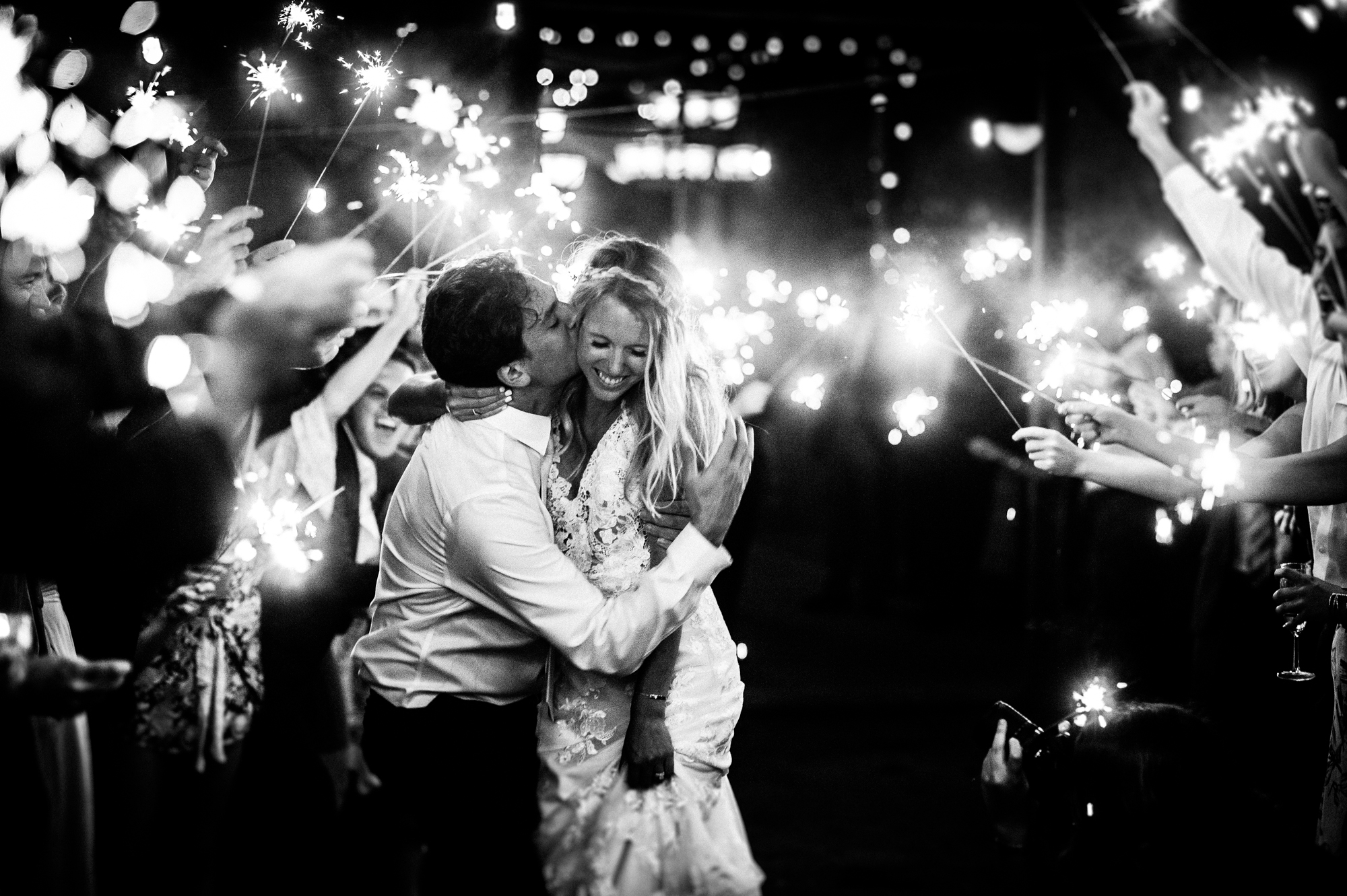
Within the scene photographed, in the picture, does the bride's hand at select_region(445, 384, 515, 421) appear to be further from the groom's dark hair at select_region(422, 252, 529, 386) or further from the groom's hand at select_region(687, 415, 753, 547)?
the groom's hand at select_region(687, 415, 753, 547)

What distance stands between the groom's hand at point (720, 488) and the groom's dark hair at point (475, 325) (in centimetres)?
52

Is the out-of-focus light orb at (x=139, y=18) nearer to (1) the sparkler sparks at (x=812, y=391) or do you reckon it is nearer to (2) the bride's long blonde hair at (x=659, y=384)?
(2) the bride's long blonde hair at (x=659, y=384)

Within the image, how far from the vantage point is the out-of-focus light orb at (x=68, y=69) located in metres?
2.93

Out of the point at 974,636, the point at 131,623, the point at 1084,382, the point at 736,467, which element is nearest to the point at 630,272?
the point at 736,467

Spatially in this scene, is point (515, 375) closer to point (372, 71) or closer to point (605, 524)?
point (605, 524)

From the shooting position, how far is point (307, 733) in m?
4.13

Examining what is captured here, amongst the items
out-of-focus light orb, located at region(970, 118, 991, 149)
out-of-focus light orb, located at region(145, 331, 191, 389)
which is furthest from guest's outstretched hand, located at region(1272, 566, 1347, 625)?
out-of-focus light orb, located at region(970, 118, 991, 149)

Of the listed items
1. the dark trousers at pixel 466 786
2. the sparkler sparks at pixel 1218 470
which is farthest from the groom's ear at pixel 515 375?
the sparkler sparks at pixel 1218 470

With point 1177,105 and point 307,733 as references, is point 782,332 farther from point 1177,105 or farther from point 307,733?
point 307,733

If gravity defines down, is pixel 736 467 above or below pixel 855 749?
above

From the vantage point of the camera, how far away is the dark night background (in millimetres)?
3984

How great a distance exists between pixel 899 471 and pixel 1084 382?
4.34m

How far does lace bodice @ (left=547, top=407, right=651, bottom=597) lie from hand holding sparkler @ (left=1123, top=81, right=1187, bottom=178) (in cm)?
245

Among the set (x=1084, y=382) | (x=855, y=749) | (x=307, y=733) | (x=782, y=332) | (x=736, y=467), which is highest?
(x=782, y=332)
